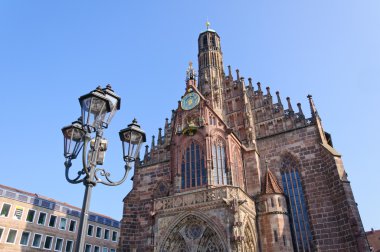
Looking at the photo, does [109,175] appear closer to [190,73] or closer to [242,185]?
[242,185]

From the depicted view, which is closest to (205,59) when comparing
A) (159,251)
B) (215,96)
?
(215,96)

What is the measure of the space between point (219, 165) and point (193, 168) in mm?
1984

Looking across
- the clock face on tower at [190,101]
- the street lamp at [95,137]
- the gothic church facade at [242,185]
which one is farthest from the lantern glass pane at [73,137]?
the clock face on tower at [190,101]

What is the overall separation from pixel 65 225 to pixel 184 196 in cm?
2956

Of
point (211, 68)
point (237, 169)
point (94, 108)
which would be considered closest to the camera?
point (94, 108)

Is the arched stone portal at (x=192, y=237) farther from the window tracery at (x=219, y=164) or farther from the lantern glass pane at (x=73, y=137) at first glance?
the lantern glass pane at (x=73, y=137)

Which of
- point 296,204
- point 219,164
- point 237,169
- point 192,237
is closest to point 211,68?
point 237,169

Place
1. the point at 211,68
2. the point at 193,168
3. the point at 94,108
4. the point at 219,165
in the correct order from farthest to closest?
the point at 211,68 → the point at 193,168 → the point at 219,165 → the point at 94,108

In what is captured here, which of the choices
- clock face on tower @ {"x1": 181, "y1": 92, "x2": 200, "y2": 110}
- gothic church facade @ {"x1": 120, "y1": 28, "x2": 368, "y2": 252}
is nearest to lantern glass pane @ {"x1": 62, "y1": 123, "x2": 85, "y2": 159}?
gothic church facade @ {"x1": 120, "y1": 28, "x2": 368, "y2": 252}

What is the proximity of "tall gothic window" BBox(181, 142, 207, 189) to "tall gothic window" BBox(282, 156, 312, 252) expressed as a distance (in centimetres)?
669

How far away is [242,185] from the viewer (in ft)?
77.3

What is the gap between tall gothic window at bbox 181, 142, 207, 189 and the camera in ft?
74.3

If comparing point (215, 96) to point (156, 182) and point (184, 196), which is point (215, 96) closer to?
point (156, 182)

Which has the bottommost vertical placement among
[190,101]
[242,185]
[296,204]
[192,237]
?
[192,237]
